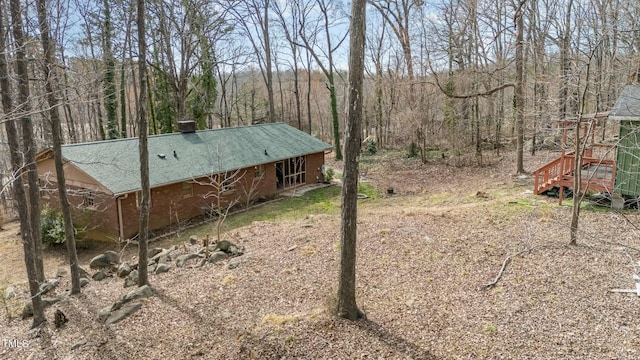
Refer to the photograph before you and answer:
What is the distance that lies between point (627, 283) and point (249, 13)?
96.0ft

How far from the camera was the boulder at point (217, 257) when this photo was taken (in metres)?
10.3

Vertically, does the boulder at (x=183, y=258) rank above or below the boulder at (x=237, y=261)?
below

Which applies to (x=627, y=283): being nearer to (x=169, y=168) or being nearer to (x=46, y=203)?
(x=169, y=168)

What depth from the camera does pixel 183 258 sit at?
34.9ft

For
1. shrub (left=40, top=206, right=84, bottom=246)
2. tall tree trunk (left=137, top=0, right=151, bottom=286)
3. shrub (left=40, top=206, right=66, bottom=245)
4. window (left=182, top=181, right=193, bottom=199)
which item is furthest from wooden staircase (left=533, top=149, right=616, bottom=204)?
shrub (left=40, top=206, right=66, bottom=245)

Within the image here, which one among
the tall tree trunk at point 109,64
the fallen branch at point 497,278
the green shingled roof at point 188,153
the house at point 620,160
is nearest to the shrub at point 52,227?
the green shingled roof at point 188,153

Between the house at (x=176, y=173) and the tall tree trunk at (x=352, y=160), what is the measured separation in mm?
6013

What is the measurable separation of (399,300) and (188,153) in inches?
509

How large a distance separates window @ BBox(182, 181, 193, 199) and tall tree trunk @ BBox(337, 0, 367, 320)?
11428mm

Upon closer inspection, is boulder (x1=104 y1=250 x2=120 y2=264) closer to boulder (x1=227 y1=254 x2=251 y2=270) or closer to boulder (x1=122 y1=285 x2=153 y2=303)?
boulder (x1=122 y1=285 x2=153 y2=303)

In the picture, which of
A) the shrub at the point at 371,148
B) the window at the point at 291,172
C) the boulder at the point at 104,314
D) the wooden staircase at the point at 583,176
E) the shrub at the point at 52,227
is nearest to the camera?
the boulder at the point at 104,314

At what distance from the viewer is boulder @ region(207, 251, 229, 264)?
10.3m

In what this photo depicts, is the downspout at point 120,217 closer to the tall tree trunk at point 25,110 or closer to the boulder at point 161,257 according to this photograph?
the boulder at point 161,257

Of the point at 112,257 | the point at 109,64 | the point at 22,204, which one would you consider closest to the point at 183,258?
the point at 112,257
